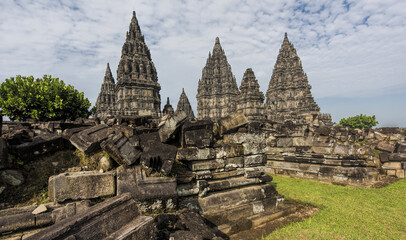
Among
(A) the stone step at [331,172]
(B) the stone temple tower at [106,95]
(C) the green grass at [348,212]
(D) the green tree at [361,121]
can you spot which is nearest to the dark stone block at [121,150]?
(C) the green grass at [348,212]

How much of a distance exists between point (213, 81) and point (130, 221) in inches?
1896

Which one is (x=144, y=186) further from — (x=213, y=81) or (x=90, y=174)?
(x=213, y=81)

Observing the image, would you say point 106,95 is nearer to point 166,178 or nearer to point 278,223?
point 166,178

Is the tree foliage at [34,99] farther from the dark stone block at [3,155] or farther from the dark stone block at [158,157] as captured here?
the dark stone block at [158,157]

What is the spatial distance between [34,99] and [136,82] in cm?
1205

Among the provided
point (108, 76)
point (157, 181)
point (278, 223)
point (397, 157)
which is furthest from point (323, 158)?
point (108, 76)

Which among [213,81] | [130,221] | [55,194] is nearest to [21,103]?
[55,194]

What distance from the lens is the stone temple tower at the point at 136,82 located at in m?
26.2

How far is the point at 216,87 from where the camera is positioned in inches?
1885

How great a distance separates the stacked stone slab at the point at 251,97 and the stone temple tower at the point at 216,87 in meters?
25.9

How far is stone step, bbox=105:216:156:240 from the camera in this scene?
6.41 ft

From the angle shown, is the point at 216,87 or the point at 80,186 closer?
the point at 80,186

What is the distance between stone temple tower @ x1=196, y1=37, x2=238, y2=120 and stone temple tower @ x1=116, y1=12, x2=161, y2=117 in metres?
20.7

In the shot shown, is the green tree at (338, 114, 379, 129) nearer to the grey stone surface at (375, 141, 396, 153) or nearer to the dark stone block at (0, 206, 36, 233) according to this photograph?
the grey stone surface at (375, 141, 396, 153)
